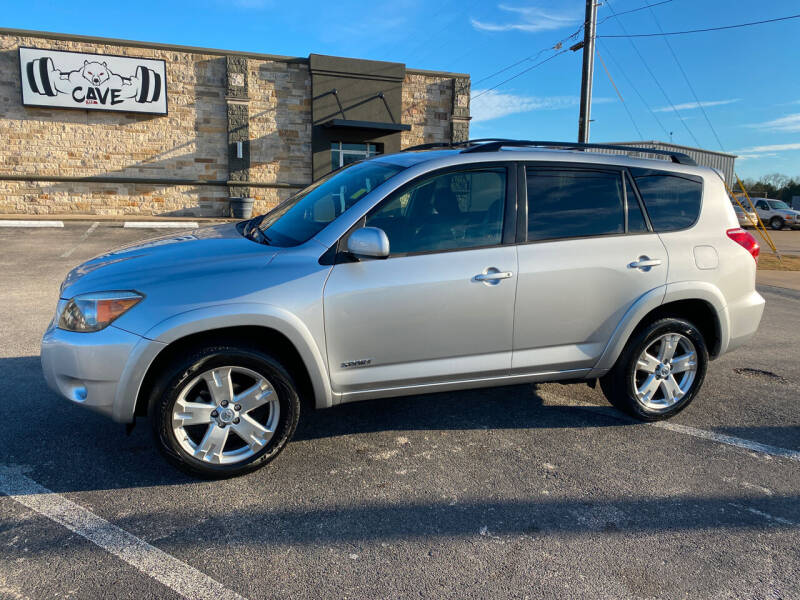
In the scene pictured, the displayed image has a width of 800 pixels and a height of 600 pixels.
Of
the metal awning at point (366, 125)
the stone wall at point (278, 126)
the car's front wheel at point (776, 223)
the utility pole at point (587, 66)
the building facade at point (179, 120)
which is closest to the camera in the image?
the utility pole at point (587, 66)

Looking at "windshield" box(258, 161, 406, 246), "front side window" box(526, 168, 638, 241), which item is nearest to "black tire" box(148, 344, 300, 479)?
"windshield" box(258, 161, 406, 246)

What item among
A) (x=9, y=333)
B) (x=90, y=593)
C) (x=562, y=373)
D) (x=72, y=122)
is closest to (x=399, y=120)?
(x=72, y=122)

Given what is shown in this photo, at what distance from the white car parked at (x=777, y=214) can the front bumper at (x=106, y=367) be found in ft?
118

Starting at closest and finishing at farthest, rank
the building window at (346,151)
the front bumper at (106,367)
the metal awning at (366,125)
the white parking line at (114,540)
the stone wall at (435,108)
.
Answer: the white parking line at (114,540)
the front bumper at (106,367)
the metal awning at (366,125)
the building window at (346,151)
the stone wall at (435,108)

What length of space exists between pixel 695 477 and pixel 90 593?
315cm

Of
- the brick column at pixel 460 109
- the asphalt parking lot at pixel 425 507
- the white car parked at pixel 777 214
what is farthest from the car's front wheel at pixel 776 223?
the asphalt parking lot at pixel 425 507

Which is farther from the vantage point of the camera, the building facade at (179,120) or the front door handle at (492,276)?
the building facade at (179,120)

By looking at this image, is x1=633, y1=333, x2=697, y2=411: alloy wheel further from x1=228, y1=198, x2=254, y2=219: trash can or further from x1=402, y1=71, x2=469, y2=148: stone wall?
x1=402, y1=71, x2=469, y2=148: stone wall

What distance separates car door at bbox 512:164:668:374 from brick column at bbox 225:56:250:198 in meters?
18.5

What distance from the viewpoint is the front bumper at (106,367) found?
2.97 metres

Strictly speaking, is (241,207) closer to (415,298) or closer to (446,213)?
(446,213)

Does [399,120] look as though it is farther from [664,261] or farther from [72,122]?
[664,261]

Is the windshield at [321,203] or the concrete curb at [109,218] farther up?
the windshield at [321,203]

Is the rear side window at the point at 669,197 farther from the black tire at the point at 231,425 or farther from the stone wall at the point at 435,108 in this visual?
the stone wall at the point at 435,108
